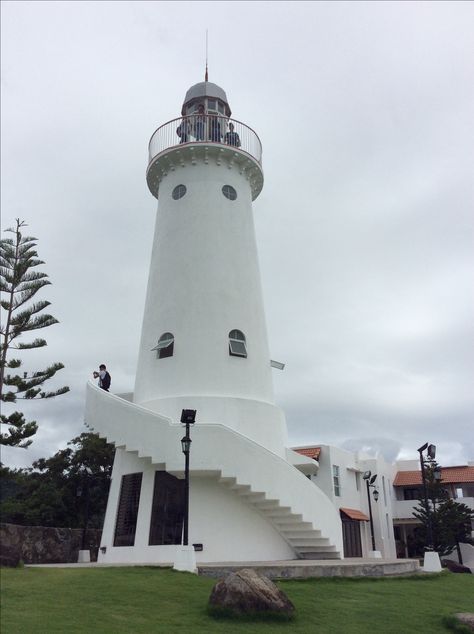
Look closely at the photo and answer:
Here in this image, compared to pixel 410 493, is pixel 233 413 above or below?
below

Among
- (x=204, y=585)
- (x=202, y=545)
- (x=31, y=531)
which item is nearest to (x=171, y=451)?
(x=202, y=545)

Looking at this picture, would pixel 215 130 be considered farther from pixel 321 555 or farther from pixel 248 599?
pixel 248 599

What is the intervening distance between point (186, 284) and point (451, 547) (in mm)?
20553

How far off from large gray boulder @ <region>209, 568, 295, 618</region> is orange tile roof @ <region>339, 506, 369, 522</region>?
1691 centimetres

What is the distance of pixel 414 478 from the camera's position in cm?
3478

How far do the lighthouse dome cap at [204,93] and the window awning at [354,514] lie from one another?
16.0 m

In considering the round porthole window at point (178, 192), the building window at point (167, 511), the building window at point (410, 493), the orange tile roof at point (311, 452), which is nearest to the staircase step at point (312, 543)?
the building window at point (167, 511)

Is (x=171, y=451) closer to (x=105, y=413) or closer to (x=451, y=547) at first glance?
(x=105, y=413)

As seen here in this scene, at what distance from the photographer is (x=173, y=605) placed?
26.9 ft

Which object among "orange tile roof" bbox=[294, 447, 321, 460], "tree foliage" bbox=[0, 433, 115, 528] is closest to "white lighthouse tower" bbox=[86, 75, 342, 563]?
"orange tile roof" bbox=[294, 447, 321, 460]

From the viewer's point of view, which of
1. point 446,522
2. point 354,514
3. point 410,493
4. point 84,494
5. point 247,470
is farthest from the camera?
point 410,493

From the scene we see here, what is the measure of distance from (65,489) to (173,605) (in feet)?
57.1

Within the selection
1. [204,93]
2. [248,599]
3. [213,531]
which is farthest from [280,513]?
[204,93]

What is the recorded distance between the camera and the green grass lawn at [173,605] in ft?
23.1
